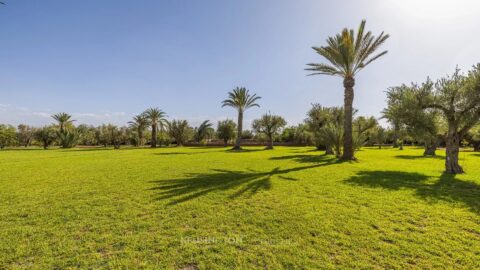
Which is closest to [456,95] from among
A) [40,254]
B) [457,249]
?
[457,249]

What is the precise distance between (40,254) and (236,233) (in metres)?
3.51

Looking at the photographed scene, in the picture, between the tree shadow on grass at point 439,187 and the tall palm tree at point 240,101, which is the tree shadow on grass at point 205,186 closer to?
the tree shadow on grass at point 439,187

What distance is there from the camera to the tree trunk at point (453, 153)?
43.4 ft

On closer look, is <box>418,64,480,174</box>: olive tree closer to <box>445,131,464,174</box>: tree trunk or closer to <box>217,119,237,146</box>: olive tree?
<box>445,131,464,174</box>: tree trunk

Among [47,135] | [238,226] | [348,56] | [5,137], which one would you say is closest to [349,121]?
[348,56]

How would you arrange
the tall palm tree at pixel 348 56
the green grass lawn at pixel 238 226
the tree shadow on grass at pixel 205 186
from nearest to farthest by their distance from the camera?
the green grass lawn at pixel 238 226
the tree shadow on grass at pixel 205 186
the tall palm tree at pixel 348 56

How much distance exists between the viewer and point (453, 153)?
13.4 m

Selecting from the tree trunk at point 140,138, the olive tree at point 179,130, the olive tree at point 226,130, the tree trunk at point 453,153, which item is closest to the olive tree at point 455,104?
the tree trunk at point 453,153

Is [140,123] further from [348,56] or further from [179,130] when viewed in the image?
[348,56]

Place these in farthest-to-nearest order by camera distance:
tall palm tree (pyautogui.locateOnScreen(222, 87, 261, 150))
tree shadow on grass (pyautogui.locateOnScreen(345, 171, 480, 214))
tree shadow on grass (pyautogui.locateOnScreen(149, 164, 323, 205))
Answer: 1. tall palm tree (pyautogui.locateOnScreen(222, 87, 261, 150))
2. tree shadow on grass (pyautogui.locateOnScreen(149, 164, 323, 205))
3. tree shadow on grass (pyautogui.locateOnScreen(345, 171, 480, 214))

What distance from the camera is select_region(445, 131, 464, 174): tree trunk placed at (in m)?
13.2

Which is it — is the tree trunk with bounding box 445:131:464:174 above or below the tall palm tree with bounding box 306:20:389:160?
below

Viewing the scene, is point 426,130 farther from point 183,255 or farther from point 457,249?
point 183,255

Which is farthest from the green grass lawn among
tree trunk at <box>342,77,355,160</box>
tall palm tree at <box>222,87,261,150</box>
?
tall palm tree at <box>222,87,261,150</box>
